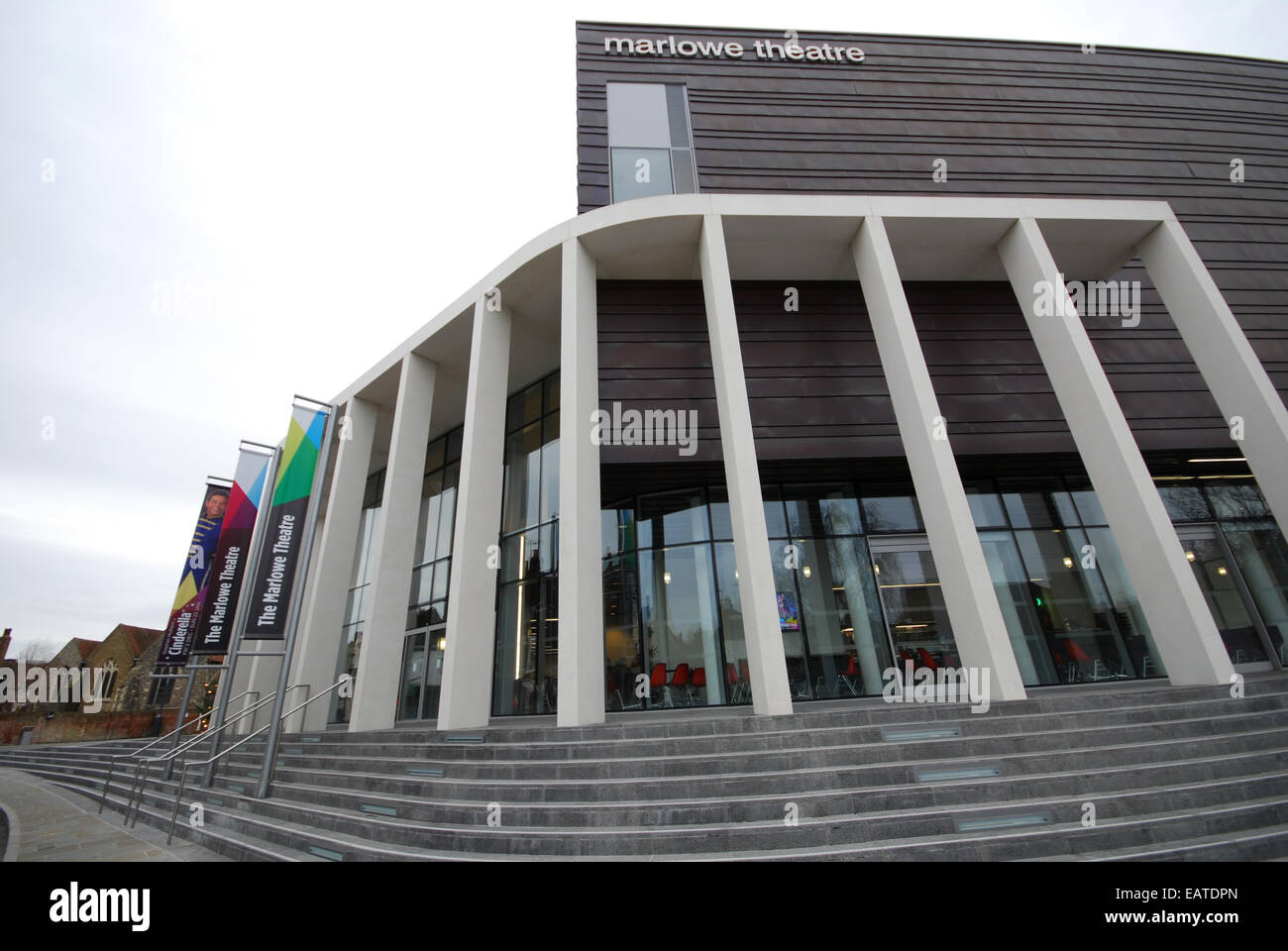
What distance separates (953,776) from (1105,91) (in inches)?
711

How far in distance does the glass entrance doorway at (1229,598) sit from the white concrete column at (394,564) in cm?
1525

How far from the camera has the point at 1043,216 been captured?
9.55m

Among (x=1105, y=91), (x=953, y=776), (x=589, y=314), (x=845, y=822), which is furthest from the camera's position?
(x=1105, y=91)

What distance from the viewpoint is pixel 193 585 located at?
13297 millimetres

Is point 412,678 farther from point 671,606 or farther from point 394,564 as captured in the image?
point 671,606

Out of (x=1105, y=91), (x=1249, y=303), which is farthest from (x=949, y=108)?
(x=1249, y=303)

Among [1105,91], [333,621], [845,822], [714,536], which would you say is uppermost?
[1105,91]

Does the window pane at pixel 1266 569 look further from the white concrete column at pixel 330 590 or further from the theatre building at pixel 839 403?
the white concrete column at pixel 330 590

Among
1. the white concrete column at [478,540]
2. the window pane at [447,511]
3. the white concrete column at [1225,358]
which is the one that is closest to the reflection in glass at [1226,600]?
the white concrete column at [1225,358]

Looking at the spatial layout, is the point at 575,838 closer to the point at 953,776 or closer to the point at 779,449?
the point at 953,776

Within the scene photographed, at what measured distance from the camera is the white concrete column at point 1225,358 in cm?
850

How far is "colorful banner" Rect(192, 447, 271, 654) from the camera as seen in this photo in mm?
10344

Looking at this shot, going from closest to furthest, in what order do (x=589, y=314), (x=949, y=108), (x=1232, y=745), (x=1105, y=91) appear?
(x=1232, y=745) → (x=589, y=314) → (x=949, y=108) → (x=1105, y=91)

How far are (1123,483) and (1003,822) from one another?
249 inches
